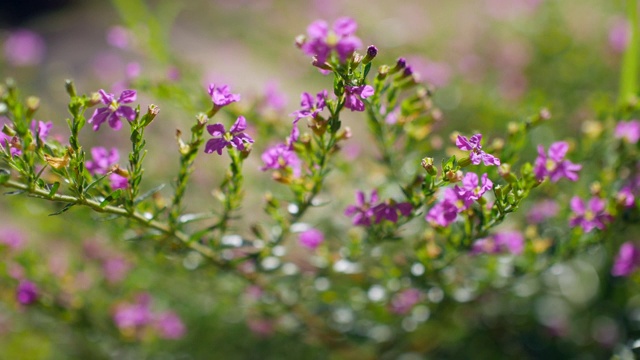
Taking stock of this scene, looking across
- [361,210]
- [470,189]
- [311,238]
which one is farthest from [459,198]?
[311,238]

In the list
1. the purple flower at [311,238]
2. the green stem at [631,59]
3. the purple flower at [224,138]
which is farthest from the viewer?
the purple flower at [311,238]

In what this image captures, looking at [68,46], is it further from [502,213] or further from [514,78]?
[502,213]

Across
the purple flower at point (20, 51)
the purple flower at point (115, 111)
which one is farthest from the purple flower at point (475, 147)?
the purple flower at point (20, 51)

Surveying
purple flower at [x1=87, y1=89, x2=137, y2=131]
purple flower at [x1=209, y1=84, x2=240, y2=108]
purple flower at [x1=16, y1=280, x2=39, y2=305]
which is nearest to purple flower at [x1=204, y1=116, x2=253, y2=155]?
purple flower at [x1=209, y1=84, x2=240, y2=108]

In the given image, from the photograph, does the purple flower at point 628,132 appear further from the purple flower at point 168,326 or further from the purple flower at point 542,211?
the purple flower at point 168,326

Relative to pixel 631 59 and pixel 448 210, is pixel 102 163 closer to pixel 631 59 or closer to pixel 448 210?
pixel 448 210

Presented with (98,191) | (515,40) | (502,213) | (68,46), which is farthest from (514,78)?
(68,46)

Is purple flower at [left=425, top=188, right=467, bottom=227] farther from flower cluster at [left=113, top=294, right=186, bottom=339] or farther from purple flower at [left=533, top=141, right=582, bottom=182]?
flower cluster at [left=113, top=294, right=186, bottom=339]

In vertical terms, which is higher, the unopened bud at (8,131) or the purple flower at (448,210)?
the purple flower at (448,210)
